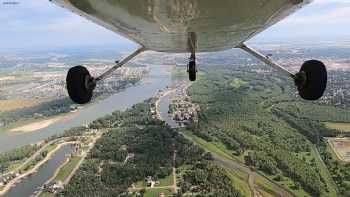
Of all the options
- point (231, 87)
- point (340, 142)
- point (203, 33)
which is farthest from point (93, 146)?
point (203, 33)

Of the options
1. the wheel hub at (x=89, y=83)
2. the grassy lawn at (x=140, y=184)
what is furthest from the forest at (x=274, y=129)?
the wheel hub at (x=89, y=83)

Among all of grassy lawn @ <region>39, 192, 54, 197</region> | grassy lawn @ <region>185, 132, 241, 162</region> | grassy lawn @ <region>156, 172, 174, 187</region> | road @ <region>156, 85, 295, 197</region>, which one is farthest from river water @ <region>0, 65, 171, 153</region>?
road @ <region>156, 85, 295, 197</region>

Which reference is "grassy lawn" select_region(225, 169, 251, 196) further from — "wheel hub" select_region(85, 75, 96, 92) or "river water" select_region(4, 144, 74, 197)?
"wheel hub" select_region(85, 75, 96, 92)

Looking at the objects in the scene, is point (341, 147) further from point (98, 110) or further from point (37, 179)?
point (98, 110)

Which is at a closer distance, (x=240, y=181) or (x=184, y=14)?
(x=184, y=14)

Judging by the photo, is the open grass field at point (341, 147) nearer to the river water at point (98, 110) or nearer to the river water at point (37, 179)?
the river water at point (37, 179)

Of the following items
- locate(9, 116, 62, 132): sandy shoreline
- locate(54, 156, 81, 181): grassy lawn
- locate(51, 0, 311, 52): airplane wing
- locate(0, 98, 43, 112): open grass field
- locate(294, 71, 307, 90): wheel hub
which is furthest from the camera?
locate(0, 98, 43, 112): open grass field

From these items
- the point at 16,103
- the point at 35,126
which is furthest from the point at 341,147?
the point at 16,103
